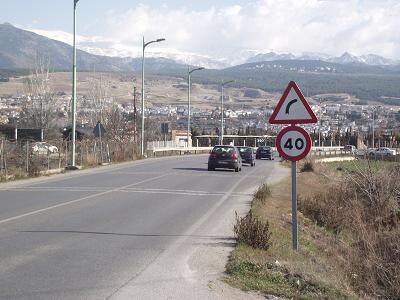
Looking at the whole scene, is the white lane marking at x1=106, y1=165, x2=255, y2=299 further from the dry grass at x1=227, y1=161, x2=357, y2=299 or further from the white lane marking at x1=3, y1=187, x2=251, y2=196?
the white lane marking at x1=3, y1=187, x2=251, y2=196

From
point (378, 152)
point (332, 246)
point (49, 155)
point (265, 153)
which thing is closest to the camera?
point (332, 246)

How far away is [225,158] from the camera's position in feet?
125

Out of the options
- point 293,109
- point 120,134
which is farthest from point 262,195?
point 120,134

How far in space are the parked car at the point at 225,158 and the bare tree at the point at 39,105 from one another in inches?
1174

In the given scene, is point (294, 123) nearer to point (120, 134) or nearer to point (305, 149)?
point (305, 149)

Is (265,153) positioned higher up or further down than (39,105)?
further down

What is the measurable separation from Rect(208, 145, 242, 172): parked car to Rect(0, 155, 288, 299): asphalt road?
14.7 m

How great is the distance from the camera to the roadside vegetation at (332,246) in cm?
901

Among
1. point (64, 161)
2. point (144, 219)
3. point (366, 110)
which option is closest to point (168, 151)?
point (64, 161)

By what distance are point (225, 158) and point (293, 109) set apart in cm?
2746

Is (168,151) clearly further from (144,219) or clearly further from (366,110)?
(366,110)

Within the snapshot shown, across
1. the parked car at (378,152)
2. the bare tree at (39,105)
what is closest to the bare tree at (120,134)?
the bare tree at (39,105)

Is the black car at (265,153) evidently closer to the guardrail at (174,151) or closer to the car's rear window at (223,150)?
the guardrail at (174,151)

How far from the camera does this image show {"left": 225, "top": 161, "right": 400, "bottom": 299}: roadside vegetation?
9.01m
